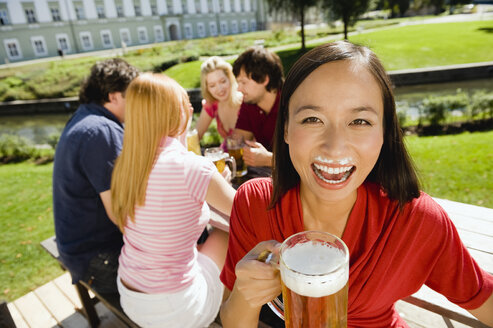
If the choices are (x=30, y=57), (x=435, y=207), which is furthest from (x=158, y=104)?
(x=30, y=57)

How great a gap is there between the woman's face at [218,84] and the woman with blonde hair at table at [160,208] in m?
2.18

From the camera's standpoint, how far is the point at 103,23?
4238 cm

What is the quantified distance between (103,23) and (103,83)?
4674cm

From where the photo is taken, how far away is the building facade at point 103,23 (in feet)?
120

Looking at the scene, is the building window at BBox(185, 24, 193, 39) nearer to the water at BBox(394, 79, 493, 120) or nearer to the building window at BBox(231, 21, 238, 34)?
the building window at BBox(231, 21, 238, 34)

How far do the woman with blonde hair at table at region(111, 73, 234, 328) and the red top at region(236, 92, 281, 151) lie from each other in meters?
1.65

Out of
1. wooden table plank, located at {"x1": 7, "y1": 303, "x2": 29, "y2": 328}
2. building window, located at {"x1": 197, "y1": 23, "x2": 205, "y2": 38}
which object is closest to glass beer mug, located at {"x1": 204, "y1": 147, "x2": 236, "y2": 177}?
wooden table plank, located at {"x1": 7, "y1": 303, "x2": 29, "y2": 328}

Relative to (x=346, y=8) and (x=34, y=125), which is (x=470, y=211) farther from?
(x=346, y=8)

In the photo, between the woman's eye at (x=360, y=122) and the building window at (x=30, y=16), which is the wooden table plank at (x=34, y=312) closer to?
the woman's eye at (x=360, y=122)

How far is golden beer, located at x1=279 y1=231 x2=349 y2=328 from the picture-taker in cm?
79

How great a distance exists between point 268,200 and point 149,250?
885 mm

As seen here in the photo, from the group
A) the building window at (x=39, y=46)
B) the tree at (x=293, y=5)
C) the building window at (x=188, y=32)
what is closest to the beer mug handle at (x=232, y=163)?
the tree at (x=293, y=5)

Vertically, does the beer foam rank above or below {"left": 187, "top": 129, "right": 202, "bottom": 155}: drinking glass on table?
above

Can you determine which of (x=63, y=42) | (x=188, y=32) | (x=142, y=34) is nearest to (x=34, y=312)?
(x=63, y=42)
